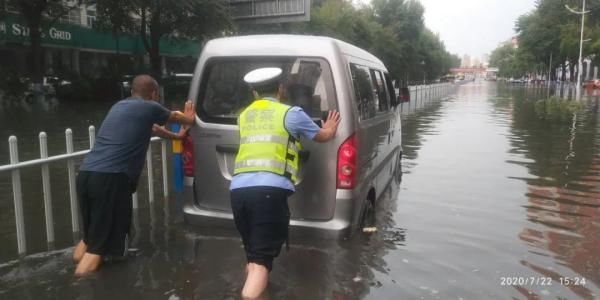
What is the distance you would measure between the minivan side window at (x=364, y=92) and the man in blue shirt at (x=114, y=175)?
1.71 m

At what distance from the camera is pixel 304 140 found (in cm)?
457

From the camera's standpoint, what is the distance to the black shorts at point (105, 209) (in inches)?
167

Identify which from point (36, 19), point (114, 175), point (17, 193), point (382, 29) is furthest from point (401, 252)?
point (382, 29)

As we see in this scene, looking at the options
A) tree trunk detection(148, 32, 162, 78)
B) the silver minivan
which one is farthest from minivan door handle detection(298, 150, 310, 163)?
tree trunk detection(148, 32, 162, 78)

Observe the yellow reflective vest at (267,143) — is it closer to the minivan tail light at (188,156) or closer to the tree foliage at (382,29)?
the minivan tail light at (188,156)

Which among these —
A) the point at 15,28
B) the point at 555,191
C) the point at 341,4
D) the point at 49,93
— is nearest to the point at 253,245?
the point at 555,191

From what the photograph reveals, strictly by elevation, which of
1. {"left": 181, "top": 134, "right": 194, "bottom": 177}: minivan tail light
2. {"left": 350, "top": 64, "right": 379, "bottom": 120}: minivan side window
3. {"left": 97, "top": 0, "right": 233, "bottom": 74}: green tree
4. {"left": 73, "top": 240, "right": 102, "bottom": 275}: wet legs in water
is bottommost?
{"left": 73, "top": 240, "right": 102, "bottom": 275}: wet legs in water

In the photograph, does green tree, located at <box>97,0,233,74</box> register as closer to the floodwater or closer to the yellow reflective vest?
the floodwater

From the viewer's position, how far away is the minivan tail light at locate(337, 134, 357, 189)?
4562 mm

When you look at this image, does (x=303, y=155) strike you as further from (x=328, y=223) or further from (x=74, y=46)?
(x=74, y=46)

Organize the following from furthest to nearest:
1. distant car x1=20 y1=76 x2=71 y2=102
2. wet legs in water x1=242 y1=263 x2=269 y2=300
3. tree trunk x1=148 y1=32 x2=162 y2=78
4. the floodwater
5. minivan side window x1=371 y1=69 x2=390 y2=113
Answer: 1. tree trunk x1=148 y1=32 x2=162 y2=78
2. distant car x1=20 y1=76 x2=71 y2=102
3. minivan side window x1=371 y1=69 x2=390 y2=113
4. the floodwater
5. wet legs in water x1=242 y1=263 x2=269 y2=300

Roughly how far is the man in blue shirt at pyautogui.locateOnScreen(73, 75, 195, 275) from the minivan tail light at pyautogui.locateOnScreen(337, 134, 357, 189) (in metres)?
1.50

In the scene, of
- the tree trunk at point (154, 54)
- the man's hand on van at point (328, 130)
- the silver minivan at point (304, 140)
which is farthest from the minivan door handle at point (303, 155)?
the tree trunk at point (154, 54)

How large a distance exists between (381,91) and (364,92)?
3.92ft
